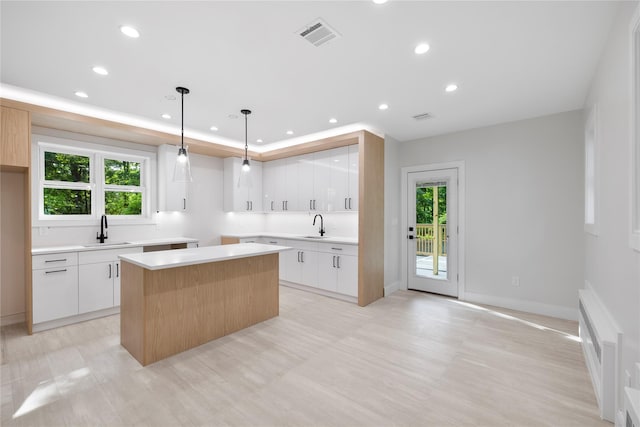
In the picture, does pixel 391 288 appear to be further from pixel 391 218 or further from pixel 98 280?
pixel 98 280

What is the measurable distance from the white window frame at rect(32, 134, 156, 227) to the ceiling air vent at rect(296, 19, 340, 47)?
12.6 feet

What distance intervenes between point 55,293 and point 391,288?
471cm

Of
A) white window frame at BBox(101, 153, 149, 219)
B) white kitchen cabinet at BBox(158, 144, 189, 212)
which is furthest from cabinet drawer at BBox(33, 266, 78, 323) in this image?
white kitchen cabinet at BBox(158, 144, 189, 212)

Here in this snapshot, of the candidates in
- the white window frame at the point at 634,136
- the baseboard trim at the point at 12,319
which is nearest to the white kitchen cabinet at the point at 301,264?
the baseboard trim at the point at 12,319

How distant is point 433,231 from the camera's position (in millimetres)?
4887

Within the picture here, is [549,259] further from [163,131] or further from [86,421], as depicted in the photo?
[163,131]

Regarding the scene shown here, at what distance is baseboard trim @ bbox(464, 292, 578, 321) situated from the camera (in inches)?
146

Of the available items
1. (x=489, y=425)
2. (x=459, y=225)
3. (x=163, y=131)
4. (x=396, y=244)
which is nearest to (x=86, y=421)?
(x=489, y=425)

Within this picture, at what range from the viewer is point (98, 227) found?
4219 mm

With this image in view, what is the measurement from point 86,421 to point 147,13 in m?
2.73

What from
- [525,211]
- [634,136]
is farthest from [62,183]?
[525,211]

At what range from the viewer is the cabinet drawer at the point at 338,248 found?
4.43 meters

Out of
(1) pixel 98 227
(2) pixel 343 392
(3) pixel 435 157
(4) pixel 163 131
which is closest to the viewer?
(2) pixel 343 392

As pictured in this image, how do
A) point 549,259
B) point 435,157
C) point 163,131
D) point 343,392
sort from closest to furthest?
point 343,392
point 549,259
point 163,131
point 435,157
